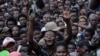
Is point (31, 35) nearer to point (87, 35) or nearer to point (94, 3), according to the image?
point (87, 35)

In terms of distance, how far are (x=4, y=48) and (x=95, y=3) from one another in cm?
277

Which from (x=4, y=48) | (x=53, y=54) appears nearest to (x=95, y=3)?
(x=53, y=54)

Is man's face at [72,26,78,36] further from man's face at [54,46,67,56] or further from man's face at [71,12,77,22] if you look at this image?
man's face at [54,46,67,56]

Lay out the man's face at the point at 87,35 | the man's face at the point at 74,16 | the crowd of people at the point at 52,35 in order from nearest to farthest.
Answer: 1. the crowd of people at the point at 52,35
2. the man's face at the point at 87,35
3. the man's face at the point at 74,16

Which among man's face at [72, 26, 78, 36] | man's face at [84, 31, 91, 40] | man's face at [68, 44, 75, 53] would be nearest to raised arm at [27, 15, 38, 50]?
man's face at [68, 44, 75, 53]

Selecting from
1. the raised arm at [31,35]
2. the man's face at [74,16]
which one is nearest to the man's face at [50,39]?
the raised arm at [31,35]

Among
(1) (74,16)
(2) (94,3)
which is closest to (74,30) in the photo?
(1) (74,16)

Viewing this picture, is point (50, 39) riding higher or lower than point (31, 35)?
lower

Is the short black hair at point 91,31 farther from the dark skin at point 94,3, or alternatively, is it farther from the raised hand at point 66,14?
the dark skin at point 94,3

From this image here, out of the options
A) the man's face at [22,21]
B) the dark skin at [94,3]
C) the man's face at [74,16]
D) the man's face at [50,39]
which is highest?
the dark skin at [94,3]

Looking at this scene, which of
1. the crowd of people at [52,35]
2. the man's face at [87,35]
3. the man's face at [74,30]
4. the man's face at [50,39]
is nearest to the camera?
the crowd of people at [52,35]

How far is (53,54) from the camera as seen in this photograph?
15.6 feet

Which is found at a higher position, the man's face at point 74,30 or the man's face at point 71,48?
the man's face at point 71,48

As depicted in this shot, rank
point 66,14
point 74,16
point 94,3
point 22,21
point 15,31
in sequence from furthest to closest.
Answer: point 74,16, point 22,21, point 15,31, point 66,14, point 94,3
